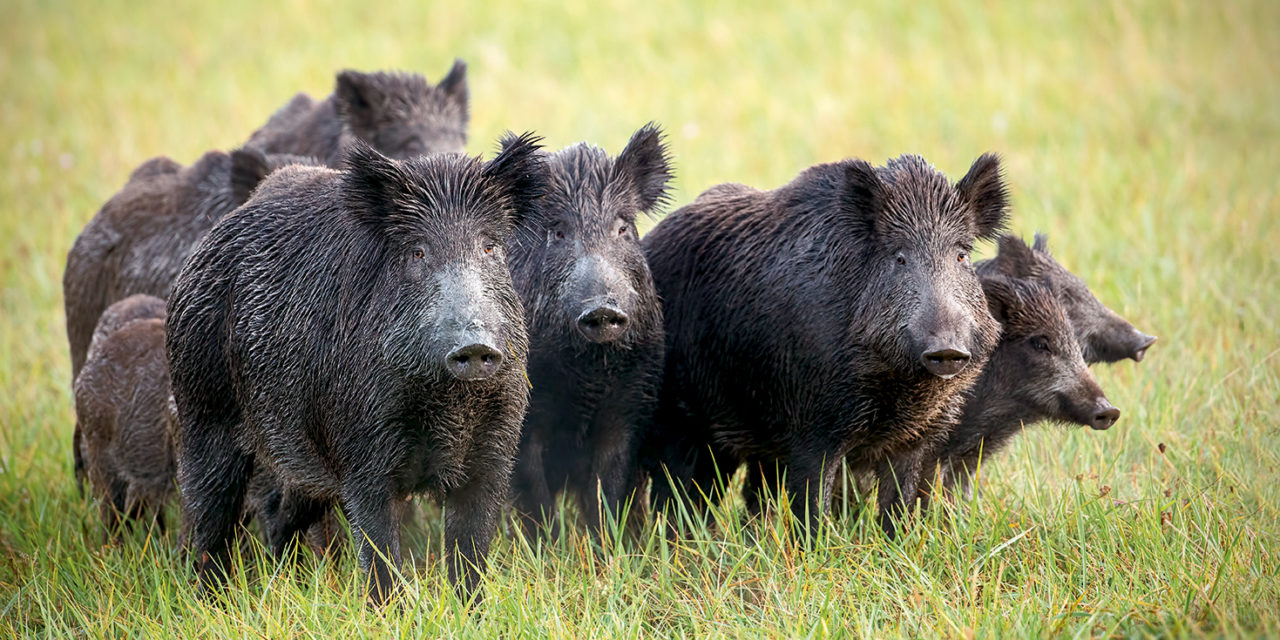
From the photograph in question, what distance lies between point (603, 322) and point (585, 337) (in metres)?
0.18

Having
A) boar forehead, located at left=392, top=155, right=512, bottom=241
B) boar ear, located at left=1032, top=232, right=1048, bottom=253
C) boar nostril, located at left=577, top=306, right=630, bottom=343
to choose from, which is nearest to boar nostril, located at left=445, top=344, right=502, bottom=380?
boar forehead, located at left=392, top=155, right=512, bottom=241

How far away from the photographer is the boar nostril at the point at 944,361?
4551 mm

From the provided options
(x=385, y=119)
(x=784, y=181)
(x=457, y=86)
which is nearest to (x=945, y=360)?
(x=385, y=119)

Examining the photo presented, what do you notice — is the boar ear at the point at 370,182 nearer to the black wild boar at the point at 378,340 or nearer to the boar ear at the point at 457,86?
the black wild boar at the point at 378,340

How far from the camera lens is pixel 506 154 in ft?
14.4

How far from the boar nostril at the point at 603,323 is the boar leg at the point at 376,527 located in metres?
0.95

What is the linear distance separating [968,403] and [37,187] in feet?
32.2

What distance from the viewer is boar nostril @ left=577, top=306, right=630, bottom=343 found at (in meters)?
4.73

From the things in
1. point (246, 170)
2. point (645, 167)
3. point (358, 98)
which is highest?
point (358, 98)

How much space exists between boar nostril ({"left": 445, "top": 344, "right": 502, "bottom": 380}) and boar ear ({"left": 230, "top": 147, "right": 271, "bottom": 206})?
272 cm

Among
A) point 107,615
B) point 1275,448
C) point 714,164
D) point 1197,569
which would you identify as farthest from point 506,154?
point 714,164

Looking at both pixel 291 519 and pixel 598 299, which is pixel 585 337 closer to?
pixel 598 299

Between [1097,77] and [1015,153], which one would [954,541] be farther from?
[1097,77]

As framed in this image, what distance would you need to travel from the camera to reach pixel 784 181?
11008 mm
